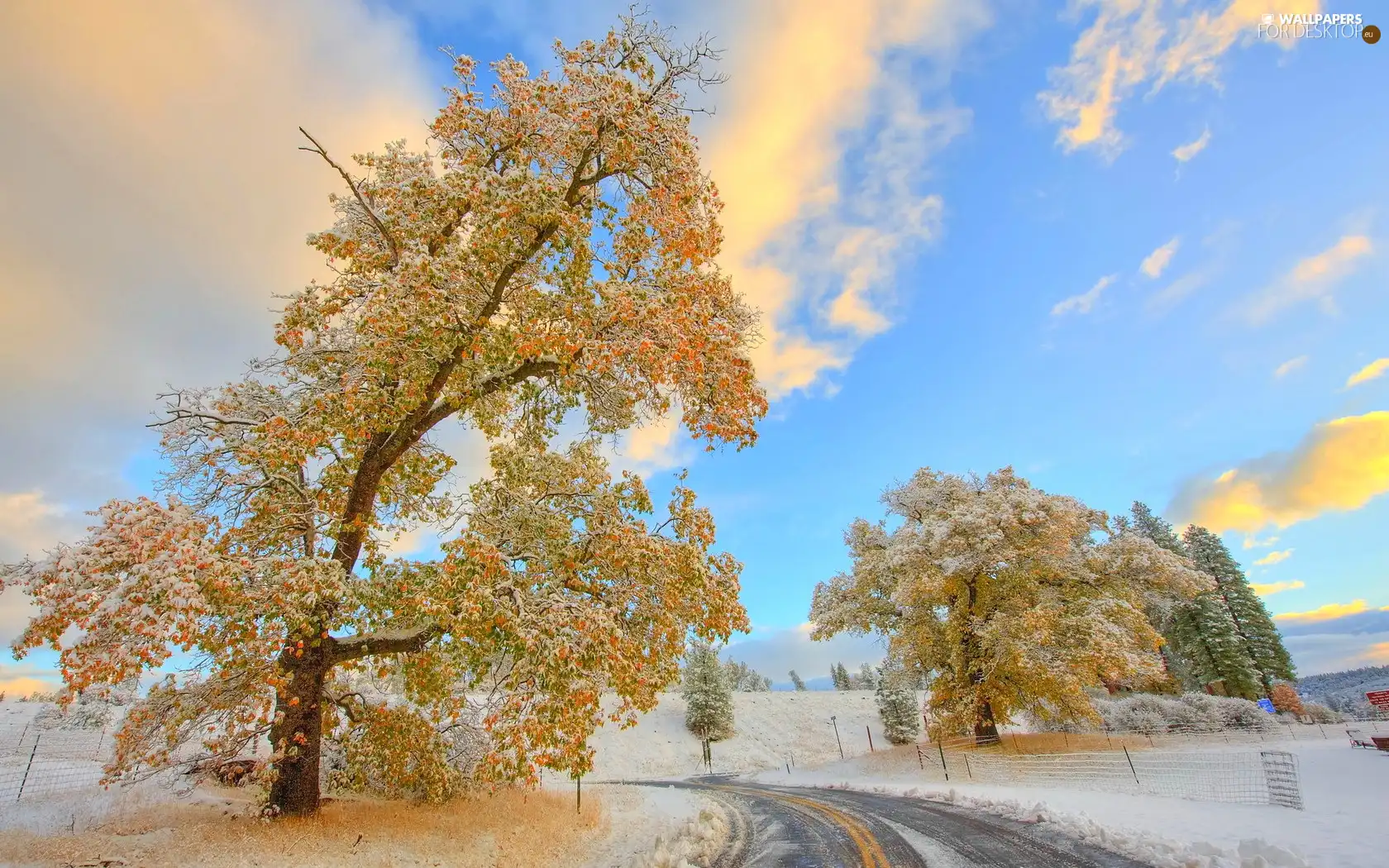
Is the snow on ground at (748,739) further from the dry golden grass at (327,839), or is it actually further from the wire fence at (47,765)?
the dry golden grass at (327,839)

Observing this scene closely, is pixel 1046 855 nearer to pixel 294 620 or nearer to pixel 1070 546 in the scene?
pixel 294 620

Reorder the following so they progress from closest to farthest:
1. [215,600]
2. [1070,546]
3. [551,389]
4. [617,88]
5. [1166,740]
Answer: [215,600] → [617,88] → [551,389] → [1070,546] → [1166,740]

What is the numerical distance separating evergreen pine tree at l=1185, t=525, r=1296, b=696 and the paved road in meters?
45.1

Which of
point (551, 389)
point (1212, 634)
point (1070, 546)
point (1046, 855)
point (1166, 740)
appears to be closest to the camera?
point (1046, 855)

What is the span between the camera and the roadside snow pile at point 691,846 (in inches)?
401

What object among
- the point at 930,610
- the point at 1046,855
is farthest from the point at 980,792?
the point at 930,610

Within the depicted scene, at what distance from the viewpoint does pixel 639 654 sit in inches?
376

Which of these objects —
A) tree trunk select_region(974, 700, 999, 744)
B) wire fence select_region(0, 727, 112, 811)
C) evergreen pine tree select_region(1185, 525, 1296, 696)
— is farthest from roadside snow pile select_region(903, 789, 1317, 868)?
Result: evergreen pine tree select_region(1185, 525, 1296, 696)

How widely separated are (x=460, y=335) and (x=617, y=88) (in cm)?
492

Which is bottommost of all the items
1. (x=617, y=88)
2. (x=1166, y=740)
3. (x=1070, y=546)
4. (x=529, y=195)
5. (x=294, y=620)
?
(x=1166, y=740)

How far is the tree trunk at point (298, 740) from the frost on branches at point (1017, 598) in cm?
2120

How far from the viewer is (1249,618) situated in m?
45.1

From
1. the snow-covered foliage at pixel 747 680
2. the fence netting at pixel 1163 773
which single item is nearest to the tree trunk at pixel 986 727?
the fence netting at pixel 1163 773

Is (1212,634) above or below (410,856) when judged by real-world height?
above
